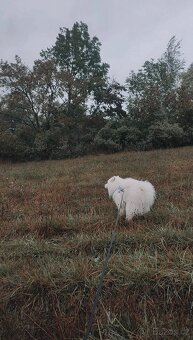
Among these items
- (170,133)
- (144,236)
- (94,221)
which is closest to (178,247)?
(144,236)

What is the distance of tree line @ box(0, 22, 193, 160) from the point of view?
26.7 metres

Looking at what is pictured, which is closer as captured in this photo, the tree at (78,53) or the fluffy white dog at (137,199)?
the fluffy white dog at (137,199)

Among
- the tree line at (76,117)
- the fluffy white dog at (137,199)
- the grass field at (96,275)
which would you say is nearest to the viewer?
the grass field at (96,275)

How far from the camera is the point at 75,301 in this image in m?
4.24

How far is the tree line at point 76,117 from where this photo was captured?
1051 inches

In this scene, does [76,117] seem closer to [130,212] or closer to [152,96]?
[152,96]

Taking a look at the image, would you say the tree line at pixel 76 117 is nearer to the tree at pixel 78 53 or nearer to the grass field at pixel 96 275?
the tree at pixel 78 53

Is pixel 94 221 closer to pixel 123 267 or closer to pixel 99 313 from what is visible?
pixel 123 267

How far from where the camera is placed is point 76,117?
29719 mm

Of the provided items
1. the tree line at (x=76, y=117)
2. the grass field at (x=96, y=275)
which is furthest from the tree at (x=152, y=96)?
the grass field at (x=96, y=275)

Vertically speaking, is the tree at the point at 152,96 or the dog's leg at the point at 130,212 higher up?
the tree at the point at 152,96

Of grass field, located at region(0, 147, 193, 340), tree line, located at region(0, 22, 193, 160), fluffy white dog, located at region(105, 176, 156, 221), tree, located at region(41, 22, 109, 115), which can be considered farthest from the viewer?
tree, located at region(41, 22, 109, 115)

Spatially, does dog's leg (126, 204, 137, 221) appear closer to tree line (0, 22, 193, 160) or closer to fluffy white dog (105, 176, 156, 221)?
fluffy white dog (105, 176, 156, 221)

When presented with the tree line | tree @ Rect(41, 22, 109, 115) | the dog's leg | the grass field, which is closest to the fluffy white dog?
the dog's leg
